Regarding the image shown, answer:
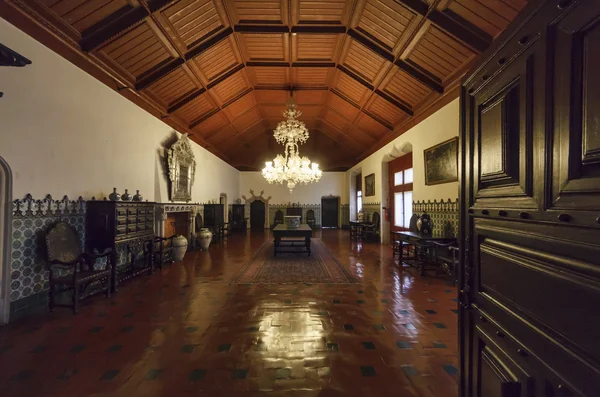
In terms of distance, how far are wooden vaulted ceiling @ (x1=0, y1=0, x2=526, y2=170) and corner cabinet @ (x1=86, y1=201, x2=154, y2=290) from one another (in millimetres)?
2168

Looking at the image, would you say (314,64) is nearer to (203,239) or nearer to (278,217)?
(203,239)

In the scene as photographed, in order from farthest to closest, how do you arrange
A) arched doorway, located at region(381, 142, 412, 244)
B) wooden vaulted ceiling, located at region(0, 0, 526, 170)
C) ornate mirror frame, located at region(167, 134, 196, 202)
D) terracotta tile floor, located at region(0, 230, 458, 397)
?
arched doorway, located at region(381, 142, 412, 244) → ornate mirror frame, located at region(167, 134, 196, 202) → wooden vaulted ceiling, located at region(0, 0, 526, 170) → terracotta tile floor, located at region(0, 230, 458, 397)

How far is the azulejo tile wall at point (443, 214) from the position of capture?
5223mm

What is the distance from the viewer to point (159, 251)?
19.1 feet

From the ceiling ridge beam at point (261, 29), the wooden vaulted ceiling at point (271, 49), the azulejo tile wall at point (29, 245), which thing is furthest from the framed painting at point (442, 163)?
the azulejo tile wall at point (29, 245)

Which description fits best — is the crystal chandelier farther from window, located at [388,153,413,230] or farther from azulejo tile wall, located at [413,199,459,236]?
azulejo tile wall, located at [413,199,459,236]

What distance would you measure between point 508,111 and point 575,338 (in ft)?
2.65

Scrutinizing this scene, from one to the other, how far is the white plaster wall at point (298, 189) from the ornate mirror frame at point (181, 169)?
6504 mm

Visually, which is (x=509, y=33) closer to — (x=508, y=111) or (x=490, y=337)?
(x=508, y=111)

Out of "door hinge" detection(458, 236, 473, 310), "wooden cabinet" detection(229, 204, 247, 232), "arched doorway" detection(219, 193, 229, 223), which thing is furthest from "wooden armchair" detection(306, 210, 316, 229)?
"door hinge" detection(458, 236, 473, 310)

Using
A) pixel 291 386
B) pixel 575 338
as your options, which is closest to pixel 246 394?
pixel 291 386

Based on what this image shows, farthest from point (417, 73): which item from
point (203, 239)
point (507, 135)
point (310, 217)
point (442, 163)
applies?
point (310, 217)

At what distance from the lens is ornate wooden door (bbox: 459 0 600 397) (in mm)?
733

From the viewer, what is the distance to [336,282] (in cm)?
455
